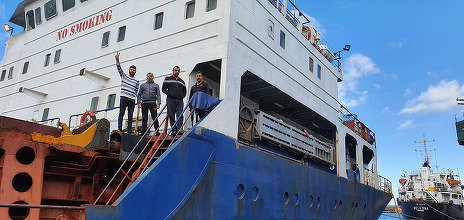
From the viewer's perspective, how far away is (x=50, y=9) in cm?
1426

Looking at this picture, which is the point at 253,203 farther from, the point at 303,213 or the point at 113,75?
the point at 113,75

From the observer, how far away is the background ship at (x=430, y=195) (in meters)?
38.1

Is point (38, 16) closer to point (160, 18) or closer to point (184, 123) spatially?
point (160, 18)

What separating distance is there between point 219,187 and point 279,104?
6536 millimetres

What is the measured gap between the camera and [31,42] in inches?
583

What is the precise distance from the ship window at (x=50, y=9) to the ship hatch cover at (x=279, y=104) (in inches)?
320

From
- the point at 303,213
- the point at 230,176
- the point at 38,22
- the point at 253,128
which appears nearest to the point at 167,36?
the point at 253,128

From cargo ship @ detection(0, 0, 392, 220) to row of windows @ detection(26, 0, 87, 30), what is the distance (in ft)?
0.20

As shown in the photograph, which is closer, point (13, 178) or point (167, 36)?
point (13, 178)

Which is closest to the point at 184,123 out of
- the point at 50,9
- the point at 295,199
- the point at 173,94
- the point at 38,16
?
the point at 173,94

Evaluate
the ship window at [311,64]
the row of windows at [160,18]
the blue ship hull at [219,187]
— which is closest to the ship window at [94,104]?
the row of windows at [160,18]

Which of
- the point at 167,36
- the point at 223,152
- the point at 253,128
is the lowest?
the point at 223,152

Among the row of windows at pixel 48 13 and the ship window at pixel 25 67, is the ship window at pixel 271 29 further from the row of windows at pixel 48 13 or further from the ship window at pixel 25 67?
the ship window at pixel 25 67

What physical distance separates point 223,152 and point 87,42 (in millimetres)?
7147
